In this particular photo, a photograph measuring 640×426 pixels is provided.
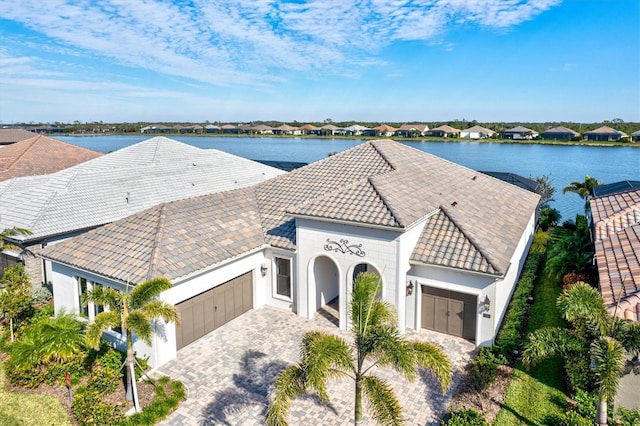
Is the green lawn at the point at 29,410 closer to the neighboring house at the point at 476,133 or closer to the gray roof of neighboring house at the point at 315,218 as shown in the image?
the gray roof of neighboring house at the point at 315,218

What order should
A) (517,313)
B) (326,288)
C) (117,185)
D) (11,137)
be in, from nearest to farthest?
1. (517,313)
2. (326,288)
3. (117,185)
4. (11,137)

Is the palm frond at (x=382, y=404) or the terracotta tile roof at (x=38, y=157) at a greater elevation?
the terracotta tile roof at (x=38, y=157)

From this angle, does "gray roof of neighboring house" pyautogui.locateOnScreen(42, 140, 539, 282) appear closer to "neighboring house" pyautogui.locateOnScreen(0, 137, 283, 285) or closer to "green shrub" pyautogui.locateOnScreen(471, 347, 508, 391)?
"green shrub" pyautogui.locateOnScreen(471, 347, 508, 391)

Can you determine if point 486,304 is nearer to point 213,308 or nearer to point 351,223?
point 351,223

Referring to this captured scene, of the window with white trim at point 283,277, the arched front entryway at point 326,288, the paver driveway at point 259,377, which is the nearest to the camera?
the paver driveway at point 259,377

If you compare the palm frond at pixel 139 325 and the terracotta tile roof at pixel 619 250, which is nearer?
the palm frond at pixel 139 325

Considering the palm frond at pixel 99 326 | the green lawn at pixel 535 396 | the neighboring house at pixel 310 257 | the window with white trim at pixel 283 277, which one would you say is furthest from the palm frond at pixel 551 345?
the window with white trim at pixel 283 277

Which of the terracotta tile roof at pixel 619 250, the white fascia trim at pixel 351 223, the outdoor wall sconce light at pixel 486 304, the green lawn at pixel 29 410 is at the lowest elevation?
the green lawn at pixel 29 410

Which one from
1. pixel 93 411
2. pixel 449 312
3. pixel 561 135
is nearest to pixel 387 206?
pixel 449 312
